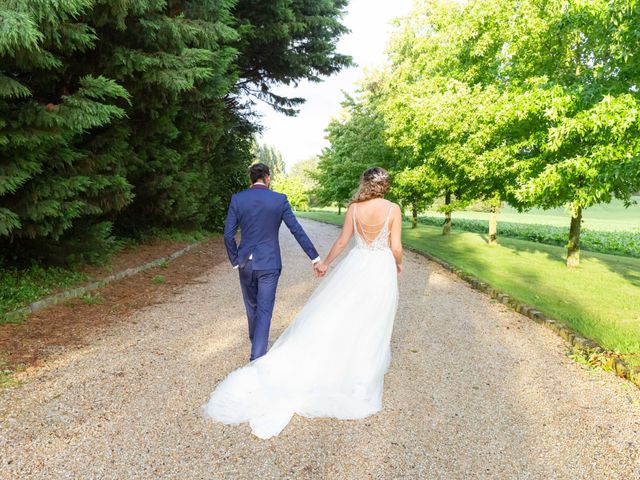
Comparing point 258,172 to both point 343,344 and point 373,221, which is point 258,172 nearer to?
point 373,221

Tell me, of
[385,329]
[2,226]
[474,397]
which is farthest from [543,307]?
[2,226]

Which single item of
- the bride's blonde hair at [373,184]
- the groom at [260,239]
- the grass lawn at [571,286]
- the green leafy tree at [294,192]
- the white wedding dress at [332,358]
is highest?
the bride's blonde hair at [373,184]

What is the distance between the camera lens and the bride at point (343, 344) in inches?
155

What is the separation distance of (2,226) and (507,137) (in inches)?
475

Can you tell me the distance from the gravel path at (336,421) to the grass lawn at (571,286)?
1028 millimetres

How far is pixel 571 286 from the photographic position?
→ 9.99m

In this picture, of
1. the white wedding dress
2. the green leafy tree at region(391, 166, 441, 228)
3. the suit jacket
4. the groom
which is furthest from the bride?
the green leafy tree at region(391, 166, 441, 228)

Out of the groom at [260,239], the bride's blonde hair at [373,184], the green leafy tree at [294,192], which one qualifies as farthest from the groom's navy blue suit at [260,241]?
the green leafy tree at [294,192]

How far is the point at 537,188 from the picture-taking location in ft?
30.6

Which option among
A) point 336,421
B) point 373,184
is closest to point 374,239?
point 373,184

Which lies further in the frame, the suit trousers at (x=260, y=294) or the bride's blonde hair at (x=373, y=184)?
the suit trousers at (x=260, y=294)

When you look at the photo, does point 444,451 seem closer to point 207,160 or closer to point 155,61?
point 155,61

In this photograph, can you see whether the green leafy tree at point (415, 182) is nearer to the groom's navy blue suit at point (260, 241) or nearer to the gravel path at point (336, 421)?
the gravel path at point (336, 421)

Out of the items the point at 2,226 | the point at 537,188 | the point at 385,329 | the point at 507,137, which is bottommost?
the point at 385,329
